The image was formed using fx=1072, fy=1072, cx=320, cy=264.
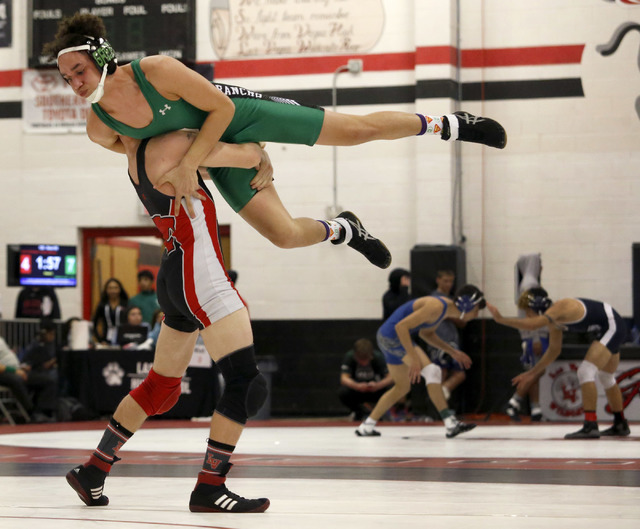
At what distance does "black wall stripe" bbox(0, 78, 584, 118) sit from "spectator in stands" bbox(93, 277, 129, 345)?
9.51 ft

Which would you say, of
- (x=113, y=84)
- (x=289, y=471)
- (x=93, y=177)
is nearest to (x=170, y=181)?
(x=113, y=84)

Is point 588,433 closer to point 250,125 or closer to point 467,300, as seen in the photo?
point 467,300

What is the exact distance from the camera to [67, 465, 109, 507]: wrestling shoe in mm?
3768

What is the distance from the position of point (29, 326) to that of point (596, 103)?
6.57 meters

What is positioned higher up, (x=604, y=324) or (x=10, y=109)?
(x=10, y=109)

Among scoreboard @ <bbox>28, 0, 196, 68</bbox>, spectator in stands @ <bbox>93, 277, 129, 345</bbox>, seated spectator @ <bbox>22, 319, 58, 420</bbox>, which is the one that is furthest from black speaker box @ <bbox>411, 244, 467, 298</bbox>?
seated spectator @ <bbox>22, 319, 58, 420</bbox>

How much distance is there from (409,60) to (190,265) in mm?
8679

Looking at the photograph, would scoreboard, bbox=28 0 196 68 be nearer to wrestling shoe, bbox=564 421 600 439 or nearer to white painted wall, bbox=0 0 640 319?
white painted wall, bbox=0 0 640 319

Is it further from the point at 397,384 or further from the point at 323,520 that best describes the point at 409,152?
the point at 323,520

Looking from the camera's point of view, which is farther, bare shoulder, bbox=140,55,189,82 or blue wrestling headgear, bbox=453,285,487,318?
blue wrestling headgear, bbox=453,285,487,318

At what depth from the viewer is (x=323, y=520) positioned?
3281mm

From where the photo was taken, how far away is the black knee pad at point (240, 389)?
370 centimetres

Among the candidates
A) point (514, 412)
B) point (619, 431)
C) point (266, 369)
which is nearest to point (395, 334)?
point (619, 431)

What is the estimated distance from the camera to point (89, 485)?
377 centimetres
